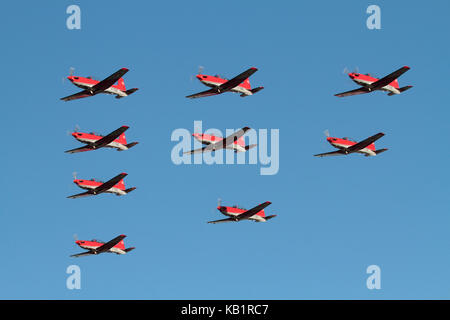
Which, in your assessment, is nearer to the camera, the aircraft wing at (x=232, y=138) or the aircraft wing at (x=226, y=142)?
the aircraft wing at (x=232, y=138)

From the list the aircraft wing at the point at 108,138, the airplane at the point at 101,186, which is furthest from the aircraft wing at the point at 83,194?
the aircraft wing at the point at 108,138

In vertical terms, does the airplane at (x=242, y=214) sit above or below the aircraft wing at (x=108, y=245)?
above

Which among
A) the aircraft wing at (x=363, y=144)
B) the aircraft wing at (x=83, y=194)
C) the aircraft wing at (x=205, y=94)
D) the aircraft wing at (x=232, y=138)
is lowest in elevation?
the aircraft wing at (x=83, y=194)

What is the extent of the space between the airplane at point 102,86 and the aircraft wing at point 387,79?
112 feet

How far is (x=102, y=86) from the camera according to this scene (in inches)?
5359

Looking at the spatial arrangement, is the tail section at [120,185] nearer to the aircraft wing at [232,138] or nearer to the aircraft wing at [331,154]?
the aircraft wing at [232,138]

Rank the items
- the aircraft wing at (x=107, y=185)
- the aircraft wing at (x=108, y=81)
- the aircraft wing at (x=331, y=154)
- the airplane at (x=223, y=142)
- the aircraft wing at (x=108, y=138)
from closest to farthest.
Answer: the aircraft wing at (x=108, y=81) → the aircraft wing at (x=108, y=138) → the airplane at (x=223, y=142) → the aircraft wing at (x=107, y=185) → the aircraft wing at (x=331, y=154)

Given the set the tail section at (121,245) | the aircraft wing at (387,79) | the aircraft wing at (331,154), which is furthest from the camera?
the tail section at (121,245)

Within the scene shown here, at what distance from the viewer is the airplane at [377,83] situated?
138 m

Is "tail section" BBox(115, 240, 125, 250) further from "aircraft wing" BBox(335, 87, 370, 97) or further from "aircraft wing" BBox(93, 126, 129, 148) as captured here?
"aircraft wing" BBox(335, 87, 370, 97)

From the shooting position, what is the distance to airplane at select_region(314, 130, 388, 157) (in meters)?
140
